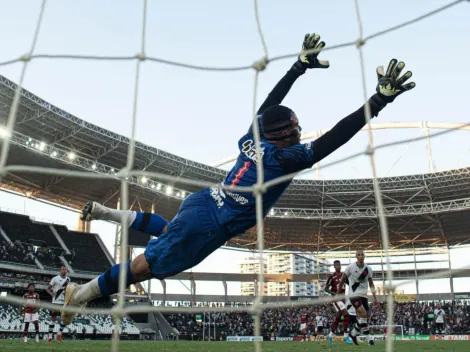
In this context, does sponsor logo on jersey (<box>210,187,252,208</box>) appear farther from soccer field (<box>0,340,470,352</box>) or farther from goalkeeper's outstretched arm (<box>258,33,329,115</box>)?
soccer field (<box>0,340,470,352</box>)

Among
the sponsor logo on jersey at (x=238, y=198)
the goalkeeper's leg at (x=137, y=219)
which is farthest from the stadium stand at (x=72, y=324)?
the sponsor logo on jersey at (x=238, y=198)

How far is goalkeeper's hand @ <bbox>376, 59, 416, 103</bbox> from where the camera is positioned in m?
2.92

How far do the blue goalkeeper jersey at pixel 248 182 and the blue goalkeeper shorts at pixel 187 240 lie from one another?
0.07m

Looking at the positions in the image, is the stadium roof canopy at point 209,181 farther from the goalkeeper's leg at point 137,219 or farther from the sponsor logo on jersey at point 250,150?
the sponsor logo on jersey at point 250,150

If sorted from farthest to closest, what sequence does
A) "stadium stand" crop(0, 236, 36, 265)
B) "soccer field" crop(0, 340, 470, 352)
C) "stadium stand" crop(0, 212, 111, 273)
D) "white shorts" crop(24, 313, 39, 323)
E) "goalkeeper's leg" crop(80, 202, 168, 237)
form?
"stadium stand" crop(0, 212, 111, 273)
"stadium stand" crop(0, 236, 36, 265)
"white shorts" crop(24, 313, 39, 323)
"soccer field" crop(0, 340, 470, 352)
"goalkeeper's leg" crop(80, 202, 168, 237)

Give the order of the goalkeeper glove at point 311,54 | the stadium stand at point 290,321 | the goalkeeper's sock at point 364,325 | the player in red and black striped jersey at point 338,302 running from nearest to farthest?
the goalkeeper glove at point 311,54
the goalkeeper's sock at point 364,325
the player in red and black striped jersey at point 338,302
the stadium stand at point 290,321

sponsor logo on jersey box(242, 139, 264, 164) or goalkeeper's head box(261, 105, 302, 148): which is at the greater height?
goalkeeper's head box(261, 105, 302, 148)

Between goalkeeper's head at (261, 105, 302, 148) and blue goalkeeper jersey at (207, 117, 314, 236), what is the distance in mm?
67

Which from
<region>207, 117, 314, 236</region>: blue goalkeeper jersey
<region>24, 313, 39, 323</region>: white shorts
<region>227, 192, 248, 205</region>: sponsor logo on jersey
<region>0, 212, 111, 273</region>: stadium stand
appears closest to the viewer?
<region>207, 117, 314, 236</region>: blue goalkeeper jersey

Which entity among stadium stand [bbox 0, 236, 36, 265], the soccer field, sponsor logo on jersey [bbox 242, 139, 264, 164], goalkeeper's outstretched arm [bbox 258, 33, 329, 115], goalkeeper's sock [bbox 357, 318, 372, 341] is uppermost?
stadium stand [bbox 0, 236, 36, 265]

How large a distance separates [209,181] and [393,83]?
26938 mm

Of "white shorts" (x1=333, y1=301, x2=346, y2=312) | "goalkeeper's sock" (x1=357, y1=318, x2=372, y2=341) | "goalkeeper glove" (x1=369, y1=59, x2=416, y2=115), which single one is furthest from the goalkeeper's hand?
"white shorts" (x1=333, y1=301, x2=346, y2=312)

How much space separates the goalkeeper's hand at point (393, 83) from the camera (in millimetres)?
2924

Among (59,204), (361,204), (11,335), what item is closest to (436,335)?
(361,204)
